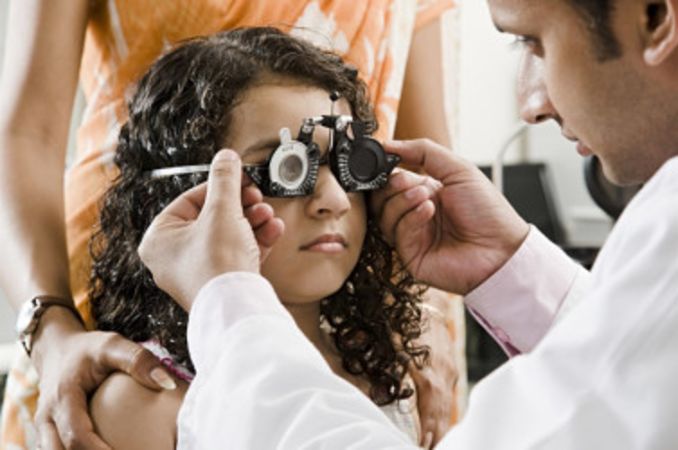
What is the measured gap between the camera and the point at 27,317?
1459 millimetres

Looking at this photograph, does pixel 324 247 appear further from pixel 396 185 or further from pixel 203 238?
pixel 203 238

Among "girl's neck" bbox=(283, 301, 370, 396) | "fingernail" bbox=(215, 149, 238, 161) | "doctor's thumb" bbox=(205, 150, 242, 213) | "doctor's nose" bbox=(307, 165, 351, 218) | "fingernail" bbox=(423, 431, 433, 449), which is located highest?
"fingernail" bbox=(215, 149, 238, 161)

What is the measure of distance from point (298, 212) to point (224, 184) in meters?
0.26

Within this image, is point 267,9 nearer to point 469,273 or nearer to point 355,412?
point 469,273

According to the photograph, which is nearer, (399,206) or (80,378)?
(80,378)

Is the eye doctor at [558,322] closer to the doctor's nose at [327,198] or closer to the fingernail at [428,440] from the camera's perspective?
the doctor's nose at [327,198]

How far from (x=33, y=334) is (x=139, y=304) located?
170mm

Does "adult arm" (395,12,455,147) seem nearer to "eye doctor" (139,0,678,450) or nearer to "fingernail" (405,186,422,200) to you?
"fingernail" (405,186,422,200)

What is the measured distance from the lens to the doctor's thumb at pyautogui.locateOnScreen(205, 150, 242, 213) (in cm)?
122

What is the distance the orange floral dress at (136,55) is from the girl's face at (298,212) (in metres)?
0.17

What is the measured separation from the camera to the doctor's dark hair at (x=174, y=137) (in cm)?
152

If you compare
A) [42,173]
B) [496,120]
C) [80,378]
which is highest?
[42,173]

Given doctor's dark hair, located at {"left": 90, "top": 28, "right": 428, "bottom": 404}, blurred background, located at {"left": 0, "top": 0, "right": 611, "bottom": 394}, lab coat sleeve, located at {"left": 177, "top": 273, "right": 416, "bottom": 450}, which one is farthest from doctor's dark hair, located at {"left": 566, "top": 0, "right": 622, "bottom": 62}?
blurred background, located at {"left": 0, "top": 0, "right": 611, "bottom": 394}

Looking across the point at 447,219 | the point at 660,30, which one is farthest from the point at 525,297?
the point at 660,30
